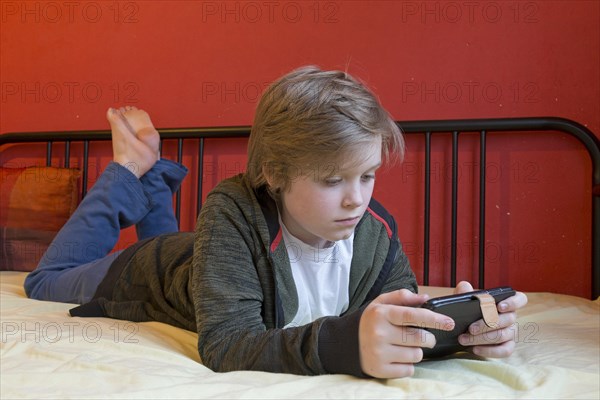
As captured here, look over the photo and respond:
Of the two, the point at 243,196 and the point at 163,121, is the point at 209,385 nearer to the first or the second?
the point at 243,196

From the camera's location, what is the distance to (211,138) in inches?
72.7

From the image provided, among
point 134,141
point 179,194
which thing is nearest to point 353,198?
point 134,141

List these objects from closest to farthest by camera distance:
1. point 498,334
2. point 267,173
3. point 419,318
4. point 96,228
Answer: point 419,318
point 498,334
point 267,173
point 96,228

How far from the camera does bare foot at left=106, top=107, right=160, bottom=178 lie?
1.52 meters

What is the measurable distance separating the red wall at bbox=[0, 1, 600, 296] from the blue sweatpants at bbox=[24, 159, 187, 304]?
13.7 inches

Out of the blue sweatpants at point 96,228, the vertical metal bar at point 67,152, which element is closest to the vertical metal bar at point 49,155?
the vertical metal bar at point 67,152

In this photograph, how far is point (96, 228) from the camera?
4.65ft

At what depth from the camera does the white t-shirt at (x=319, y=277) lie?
35.7 inches

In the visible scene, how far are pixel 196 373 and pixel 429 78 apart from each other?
1136mm

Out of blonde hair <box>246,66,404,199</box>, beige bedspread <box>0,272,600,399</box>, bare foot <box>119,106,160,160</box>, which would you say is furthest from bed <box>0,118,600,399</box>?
blonde hair <box>246,66,404,199</box>

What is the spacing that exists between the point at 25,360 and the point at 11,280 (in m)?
0.93

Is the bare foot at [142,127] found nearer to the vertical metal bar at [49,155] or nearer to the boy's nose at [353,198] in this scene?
the vertical metal bar at [49,155]

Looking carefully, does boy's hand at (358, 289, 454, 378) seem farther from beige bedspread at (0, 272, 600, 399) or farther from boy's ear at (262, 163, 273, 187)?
boy's ear at (262, 163, 273, 187)

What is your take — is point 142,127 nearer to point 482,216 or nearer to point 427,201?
point 427,201
